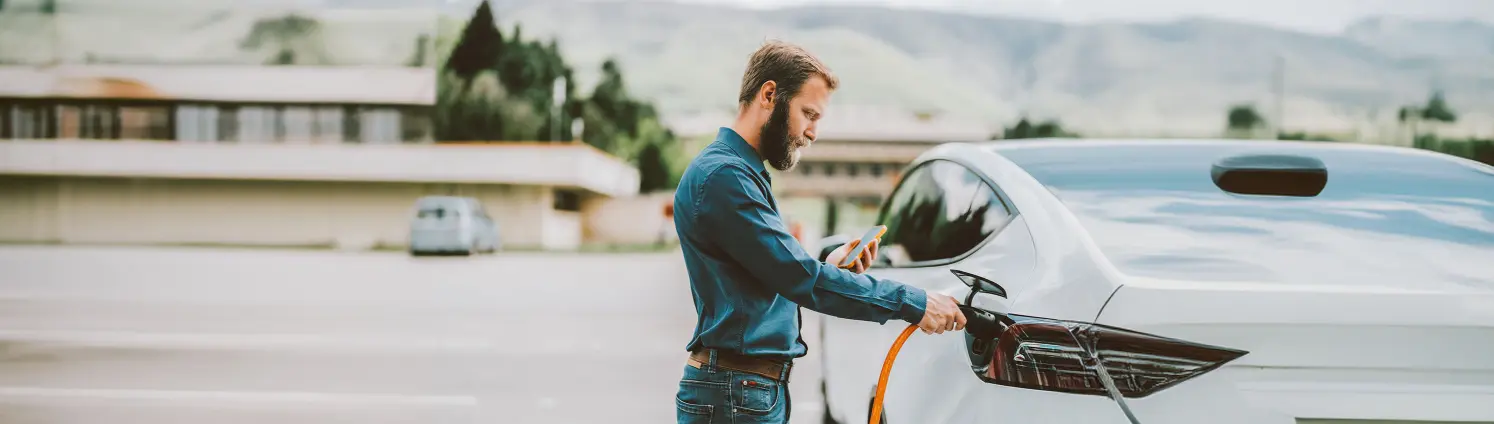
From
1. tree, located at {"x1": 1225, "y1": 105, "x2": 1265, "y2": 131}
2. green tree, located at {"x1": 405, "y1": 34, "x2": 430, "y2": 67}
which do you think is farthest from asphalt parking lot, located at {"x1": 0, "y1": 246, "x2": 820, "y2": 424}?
tree, located at {"x1": 1225, "y1": 105, "x2": 1265, "y2": 131}

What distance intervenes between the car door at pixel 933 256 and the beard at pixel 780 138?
0.60 metres

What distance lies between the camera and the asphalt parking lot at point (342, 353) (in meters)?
6.58

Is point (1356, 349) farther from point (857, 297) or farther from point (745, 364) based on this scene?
point (745, 364)

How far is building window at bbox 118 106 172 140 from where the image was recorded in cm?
5091

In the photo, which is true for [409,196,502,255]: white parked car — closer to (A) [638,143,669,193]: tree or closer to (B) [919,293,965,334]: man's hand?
(B) [919,293,965,334]: man's hand

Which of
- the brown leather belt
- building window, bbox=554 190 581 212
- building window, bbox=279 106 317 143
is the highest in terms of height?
the brown leather belt

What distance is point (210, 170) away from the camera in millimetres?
48188

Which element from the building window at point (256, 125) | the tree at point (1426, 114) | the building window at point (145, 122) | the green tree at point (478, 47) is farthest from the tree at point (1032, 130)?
the building window at point (145, 122)

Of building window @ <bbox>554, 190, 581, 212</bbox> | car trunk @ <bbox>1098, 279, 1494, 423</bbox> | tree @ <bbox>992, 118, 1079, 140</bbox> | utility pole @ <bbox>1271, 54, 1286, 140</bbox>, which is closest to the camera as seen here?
car trunk @ <bbox>1098, 279, 1494, 423</bbox>

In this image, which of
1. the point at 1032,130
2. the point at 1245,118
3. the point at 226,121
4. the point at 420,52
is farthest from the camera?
the point at 1032,130

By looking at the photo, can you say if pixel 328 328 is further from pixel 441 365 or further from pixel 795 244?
pixel 795 244

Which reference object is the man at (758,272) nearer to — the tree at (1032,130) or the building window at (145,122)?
the building window at (145,122)

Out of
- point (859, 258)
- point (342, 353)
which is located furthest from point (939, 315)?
point (342, 353)

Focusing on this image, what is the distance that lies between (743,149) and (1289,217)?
130 cm
